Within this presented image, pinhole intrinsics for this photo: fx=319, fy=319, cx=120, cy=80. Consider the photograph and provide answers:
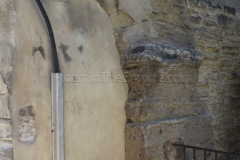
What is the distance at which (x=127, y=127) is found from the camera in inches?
110

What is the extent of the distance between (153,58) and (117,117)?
1.98ft

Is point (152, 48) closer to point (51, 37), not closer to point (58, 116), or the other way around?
point (51, 37)

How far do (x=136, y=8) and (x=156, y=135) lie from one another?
1.12 m

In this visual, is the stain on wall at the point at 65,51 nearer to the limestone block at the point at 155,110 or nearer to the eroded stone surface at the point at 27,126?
the eroded stone surface at the point at 27,126

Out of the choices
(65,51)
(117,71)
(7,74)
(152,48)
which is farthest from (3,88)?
(152,48)

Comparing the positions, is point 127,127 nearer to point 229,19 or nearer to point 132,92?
point 132,92

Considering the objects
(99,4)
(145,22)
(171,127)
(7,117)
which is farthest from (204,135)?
(7,117)

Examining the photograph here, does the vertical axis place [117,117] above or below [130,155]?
above

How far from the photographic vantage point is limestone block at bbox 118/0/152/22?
279 cm

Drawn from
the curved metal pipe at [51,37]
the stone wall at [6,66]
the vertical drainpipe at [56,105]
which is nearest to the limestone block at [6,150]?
the stone wall at [6,66]

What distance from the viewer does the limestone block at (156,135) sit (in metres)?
2.63

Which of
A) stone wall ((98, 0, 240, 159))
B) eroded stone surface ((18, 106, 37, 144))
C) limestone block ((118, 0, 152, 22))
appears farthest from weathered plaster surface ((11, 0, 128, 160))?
limestone block ((118, 0, 152, 22))

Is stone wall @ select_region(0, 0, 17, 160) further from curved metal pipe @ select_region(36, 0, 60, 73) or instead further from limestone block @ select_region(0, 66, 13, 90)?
curved metal pipe @ select_region(36, 0, 60, 73)

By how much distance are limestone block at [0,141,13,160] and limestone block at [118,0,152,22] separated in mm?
1460
